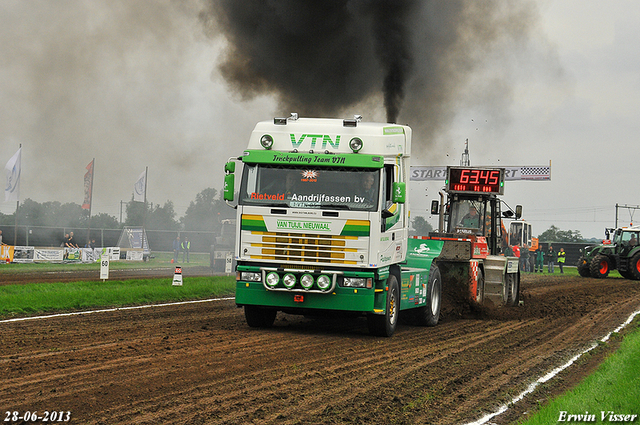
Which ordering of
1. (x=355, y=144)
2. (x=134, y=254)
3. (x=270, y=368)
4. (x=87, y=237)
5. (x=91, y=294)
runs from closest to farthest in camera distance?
(x=270, y=368), (x=355, y=144), (x=91, y=294), (x=87, y=237), (x=134, y=254)

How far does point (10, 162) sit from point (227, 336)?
2275 centimetres

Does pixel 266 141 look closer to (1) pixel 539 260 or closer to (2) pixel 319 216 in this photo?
(2) pixel 319 216

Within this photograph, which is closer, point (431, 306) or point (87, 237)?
point (431, 306)

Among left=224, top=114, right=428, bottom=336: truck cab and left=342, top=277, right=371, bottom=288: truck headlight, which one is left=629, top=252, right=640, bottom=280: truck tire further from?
left=342, top=277, right=371, bottom=288: truck headlight

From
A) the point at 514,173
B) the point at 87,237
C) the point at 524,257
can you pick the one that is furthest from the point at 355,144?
the point at 514,173

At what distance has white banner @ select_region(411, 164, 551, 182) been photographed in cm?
5350

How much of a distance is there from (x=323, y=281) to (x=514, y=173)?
1832 inches

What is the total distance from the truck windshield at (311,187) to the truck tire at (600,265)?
27.2 m

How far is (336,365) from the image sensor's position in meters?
8.75

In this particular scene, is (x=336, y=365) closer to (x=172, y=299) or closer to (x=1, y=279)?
(x=172, y=299)

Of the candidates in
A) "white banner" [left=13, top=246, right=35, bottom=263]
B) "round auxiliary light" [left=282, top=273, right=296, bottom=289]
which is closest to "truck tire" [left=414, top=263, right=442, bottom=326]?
"round auxiliary light" [left=282, top=273, right=296, bottom=289]

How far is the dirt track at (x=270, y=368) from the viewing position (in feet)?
20.5

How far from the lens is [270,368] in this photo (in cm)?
827

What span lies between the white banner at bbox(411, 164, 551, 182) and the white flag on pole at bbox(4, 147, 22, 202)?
106 ft
